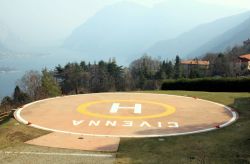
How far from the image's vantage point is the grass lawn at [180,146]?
595 inches

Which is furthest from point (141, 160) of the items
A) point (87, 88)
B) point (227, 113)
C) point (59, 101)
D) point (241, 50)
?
point (241, 50)

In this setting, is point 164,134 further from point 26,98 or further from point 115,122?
point 26,98

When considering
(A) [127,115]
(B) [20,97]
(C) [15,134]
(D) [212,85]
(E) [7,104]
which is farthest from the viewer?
(B) [20,97]

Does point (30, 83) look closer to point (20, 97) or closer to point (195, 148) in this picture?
point (20, 97)

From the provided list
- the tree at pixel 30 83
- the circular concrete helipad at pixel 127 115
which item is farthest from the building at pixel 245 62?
the circular concrete helipad at pixel 127 115

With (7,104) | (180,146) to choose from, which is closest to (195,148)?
(180,146)

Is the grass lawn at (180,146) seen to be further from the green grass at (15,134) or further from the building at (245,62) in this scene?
the building at (245,62)

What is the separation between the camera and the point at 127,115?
2383 centimetres

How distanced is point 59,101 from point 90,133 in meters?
10.3

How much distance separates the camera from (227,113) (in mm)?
24641

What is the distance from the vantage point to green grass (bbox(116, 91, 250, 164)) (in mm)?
15008

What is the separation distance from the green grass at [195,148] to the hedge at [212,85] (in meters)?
16.7

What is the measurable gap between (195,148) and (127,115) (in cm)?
774

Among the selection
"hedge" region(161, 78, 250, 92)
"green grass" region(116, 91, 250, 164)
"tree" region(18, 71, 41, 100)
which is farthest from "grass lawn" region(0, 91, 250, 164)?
"tree" region(18, 71, 41, 100)
